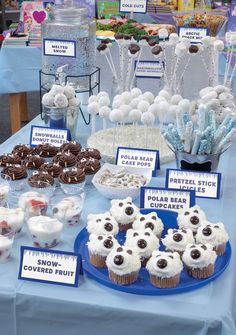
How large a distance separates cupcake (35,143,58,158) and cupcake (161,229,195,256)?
62 cm

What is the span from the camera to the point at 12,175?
1410mm

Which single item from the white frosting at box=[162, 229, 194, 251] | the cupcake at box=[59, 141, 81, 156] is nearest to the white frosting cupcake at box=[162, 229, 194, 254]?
the white frosting at box=[162, 229, 194, 251]

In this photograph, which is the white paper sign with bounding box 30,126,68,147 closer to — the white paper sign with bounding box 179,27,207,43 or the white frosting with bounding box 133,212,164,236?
the white frosting with bounding box 133,212,164,236

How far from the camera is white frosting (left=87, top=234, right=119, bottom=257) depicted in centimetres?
107

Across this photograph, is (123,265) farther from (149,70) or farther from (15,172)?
(149,70)

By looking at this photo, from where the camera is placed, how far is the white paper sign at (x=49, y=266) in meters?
1.06

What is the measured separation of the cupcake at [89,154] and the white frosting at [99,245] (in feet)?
1.61

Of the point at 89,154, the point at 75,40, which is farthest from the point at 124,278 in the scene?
the point at 75,40

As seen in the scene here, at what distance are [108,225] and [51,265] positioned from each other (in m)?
0.16

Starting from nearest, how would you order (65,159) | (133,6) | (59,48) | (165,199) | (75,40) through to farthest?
1. (165,199)
2. (65,159)
3. (59,48)
4. (75,40)
5. (133,6)

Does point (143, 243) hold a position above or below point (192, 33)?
below

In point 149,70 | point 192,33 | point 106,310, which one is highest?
point 192,33

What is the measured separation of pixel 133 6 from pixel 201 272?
7.26 ft

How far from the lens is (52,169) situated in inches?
57.7
